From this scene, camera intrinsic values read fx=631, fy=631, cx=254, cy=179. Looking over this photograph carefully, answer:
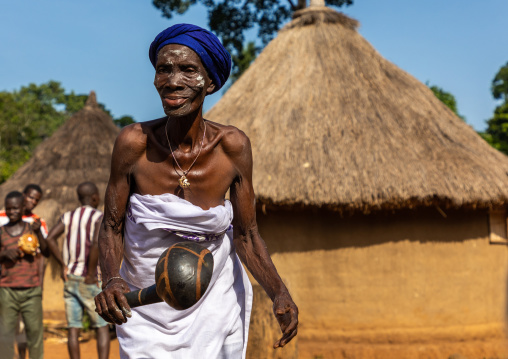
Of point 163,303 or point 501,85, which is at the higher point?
point 501,85

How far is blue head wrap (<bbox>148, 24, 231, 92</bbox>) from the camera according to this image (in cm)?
239

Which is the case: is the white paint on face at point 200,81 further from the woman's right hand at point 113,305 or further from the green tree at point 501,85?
the green tree at point 501,85

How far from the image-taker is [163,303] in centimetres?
242

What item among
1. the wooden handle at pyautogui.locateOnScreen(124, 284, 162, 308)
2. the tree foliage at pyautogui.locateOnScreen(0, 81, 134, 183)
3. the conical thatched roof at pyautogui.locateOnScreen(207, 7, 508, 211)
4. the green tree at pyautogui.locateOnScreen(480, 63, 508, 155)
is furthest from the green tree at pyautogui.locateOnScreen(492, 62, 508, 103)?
the wooden handle at pyautogui.locateOnScreen(124, 284, 162, 308)

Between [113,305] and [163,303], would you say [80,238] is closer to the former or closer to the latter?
[163,303]

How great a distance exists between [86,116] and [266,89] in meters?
4.76

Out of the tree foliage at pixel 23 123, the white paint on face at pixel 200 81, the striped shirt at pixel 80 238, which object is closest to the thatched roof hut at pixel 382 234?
the striped shirt at pixel 80 238

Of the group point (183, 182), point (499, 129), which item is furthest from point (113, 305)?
point (499, 129)

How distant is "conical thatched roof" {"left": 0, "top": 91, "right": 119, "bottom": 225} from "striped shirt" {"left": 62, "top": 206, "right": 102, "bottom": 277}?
14.9 ft

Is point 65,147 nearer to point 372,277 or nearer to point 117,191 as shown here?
point 372,277

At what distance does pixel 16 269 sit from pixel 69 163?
5794 mm

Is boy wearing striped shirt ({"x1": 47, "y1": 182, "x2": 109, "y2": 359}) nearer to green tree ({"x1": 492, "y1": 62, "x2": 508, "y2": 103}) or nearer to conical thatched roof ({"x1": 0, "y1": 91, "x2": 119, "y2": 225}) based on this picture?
conical thatched roof ({"x1": 0, "y1": 91, "x2": 119, "y2": 225})

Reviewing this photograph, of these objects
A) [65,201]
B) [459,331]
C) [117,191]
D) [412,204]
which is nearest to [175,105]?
[117,191]

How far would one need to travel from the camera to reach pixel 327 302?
7.27 metres
